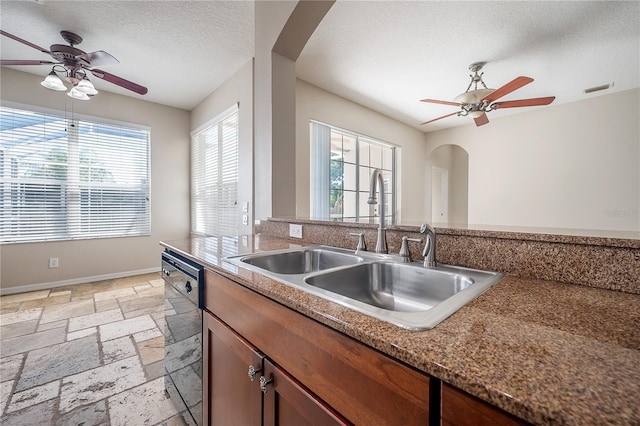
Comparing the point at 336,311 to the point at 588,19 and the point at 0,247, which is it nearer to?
the point at 588,19

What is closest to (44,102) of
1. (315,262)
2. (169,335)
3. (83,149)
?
(83,149)

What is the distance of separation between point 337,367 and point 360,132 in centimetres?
413

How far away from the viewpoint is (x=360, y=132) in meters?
4.31

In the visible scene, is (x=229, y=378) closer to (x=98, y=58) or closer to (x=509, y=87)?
(x=98, y=58)

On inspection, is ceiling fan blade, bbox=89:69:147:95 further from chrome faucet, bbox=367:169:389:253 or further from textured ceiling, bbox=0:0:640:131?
chrome faucet, bbox=367:169:389:253

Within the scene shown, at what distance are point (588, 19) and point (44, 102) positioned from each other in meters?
5.88

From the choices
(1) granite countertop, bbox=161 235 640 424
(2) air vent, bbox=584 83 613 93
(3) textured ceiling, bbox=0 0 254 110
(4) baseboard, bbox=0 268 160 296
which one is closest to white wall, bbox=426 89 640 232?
(2) air vent, bbox=584 83 613 93

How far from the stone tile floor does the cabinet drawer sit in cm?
115

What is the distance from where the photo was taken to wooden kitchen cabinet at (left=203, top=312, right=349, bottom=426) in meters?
0.64

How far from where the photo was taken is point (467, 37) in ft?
8.66

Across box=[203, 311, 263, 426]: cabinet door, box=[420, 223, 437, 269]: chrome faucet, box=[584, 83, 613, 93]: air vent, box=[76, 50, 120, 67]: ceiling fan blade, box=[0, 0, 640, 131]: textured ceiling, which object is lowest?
box=[203, 311, 263, 426]: cabinet door

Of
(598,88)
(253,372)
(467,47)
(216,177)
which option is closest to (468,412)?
(253,372)

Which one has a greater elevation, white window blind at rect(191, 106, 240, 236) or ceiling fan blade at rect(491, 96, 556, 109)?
ceiling fan blade at rect(491, 96, 556, 109)

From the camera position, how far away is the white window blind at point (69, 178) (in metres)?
3.18
